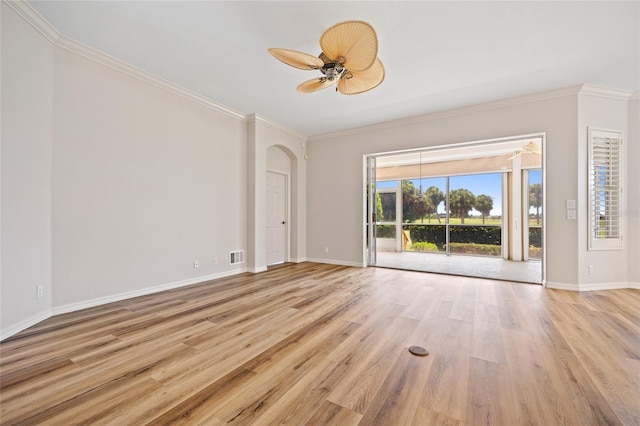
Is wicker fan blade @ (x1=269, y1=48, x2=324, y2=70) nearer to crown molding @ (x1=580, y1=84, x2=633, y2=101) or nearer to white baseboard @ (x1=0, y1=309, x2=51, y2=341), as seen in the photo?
white baseboard @ (x1=0, y1=309, x2=51, y2=341)

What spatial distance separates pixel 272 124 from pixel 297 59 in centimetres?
314

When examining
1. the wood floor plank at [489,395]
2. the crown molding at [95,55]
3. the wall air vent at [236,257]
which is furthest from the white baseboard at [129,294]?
the wood floor plank at [489,395]

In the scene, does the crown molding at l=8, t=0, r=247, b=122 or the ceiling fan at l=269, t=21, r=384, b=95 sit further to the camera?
the crown molding at l=8, t=0, r=247, b=122

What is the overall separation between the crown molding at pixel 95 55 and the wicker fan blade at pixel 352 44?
8.89 feet

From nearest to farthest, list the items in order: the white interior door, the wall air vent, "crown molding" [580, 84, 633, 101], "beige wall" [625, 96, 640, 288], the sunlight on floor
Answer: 1. "crown molding" [580, 84, 633, 101]
2. "beige wall" [625, 96, 640, 288]
3. the sunlight on floor
4. the wall air vent
5. the white interior door

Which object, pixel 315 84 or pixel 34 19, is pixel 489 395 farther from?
pixel 34 19

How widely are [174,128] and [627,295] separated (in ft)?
22.9

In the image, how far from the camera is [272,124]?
549cm

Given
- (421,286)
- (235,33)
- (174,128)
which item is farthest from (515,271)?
(174,128)

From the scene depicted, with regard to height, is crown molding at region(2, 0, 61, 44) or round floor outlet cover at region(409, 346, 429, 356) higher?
crown molding at region(2, 0, 61, 44)

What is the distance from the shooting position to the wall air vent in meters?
4.87

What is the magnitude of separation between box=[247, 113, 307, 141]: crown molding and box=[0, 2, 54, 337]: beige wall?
9.19 ft

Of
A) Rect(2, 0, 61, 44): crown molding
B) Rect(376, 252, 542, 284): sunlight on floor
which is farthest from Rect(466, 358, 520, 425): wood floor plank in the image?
Rect(2, 0, 61, 44): crown molding

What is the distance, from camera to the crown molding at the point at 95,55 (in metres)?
2.42
